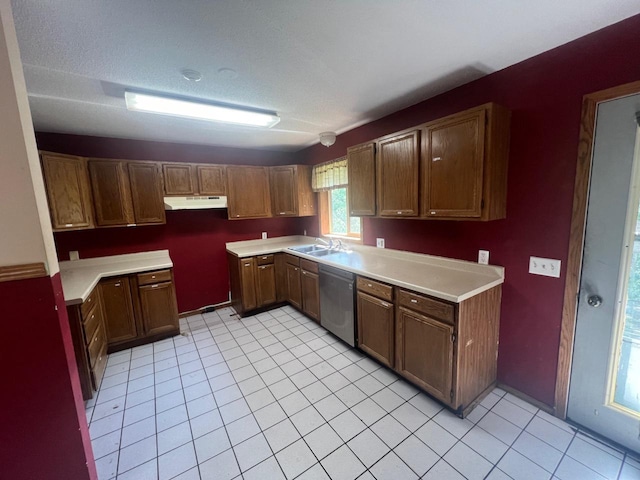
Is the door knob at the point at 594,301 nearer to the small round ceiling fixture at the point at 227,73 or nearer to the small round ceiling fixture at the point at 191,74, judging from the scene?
the small round ceiling fixture at the point at 227,73

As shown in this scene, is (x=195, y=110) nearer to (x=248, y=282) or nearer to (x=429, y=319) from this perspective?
(x=248, y=282)

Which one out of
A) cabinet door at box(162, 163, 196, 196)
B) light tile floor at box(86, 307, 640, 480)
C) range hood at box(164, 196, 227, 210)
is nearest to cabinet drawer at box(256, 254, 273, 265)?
→ range hood at box(164, 196, 227, 210)

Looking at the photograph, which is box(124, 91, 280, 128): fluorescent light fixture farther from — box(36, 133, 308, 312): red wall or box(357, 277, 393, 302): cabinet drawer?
box(357, 277, 393, 302): cabinet drawer

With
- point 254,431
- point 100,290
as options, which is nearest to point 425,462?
point 254,431

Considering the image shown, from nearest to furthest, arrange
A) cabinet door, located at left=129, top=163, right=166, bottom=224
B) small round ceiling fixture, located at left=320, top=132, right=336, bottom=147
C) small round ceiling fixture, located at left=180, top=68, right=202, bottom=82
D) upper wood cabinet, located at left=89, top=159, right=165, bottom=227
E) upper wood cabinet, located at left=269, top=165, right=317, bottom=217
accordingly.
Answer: small round ceiling fixture, located at left=180, top=68, right=202, bottom=82
upper wood cabinet, located at left=89, top=159, right=165, bottom=227
cabinet door, located at left=129, top=163, right=166, bottom=224
small round ceiling fixture, located at left=320, top=132, right=336, bottom=147
upper wood cabinet, located at left=269, top=165, right=317, bottom=217

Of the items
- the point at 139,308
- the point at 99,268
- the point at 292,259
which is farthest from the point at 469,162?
the point at 99,268

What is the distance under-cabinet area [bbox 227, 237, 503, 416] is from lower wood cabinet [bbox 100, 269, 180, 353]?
1.84 metres

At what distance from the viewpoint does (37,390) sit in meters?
1.05

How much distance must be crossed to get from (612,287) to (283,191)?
352 cm

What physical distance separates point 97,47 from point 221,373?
259 cm

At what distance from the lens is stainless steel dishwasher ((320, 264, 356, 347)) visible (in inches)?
104

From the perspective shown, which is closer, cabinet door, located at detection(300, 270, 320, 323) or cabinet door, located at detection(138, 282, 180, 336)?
cabinet door, located at detection(138, 282, 180, 336)

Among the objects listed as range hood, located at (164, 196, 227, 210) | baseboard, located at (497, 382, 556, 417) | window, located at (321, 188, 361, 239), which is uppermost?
range hood, located at (164, 196, 227, 210)

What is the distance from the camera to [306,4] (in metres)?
1.22
